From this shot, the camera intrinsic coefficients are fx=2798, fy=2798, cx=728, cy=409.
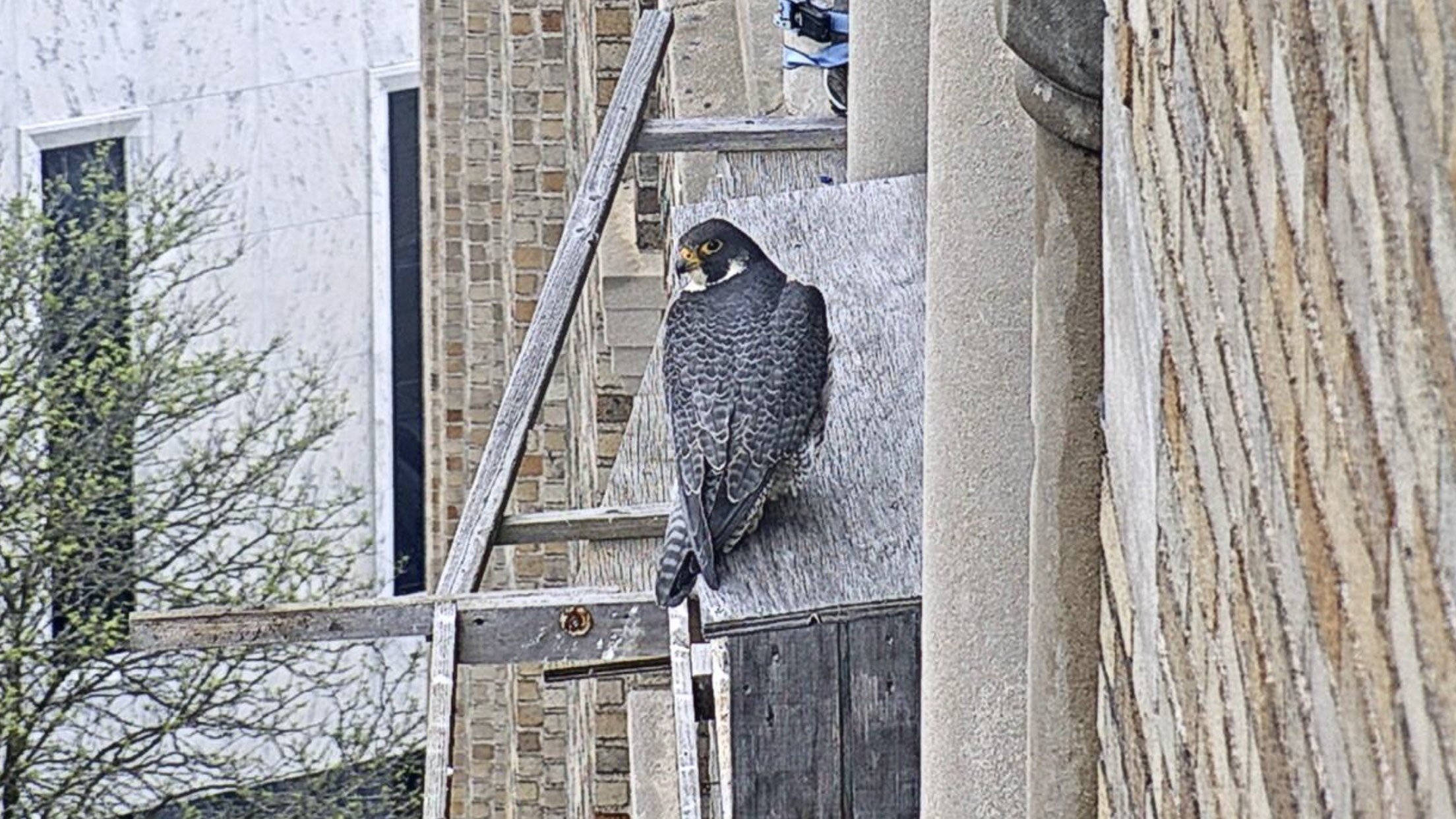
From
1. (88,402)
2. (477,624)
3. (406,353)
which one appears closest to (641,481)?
(477,624)

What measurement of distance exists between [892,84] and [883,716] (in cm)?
145

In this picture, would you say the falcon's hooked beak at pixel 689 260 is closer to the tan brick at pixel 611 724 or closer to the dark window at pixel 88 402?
the tan brick at pixel 611 724

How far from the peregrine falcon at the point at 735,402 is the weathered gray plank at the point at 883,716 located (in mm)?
237

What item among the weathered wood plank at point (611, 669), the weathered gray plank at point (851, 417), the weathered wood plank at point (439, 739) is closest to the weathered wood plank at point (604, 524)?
the weathered gray plank at point (851, 417)

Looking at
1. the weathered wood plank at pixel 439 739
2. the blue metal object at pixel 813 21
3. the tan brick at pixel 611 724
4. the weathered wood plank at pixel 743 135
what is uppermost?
the blue metal object at pixel 813 21

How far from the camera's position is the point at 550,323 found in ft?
17.1

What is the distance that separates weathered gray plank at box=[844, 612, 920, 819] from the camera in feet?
11.7

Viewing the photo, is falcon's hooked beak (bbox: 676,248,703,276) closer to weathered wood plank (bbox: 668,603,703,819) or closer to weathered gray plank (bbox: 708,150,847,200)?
weathered wood plank (bbox: 668,603,703,819)

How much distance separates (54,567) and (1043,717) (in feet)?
36.8

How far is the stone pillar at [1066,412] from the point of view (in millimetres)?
2172

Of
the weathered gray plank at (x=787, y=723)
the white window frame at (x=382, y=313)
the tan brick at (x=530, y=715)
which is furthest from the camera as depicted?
the white window frame at (x=382, y=313)

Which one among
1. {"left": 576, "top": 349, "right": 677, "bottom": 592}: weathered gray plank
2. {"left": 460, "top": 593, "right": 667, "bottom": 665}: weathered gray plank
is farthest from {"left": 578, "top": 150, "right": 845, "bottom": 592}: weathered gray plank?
{"left": 460, "top": 593, "right": 667, "bottom": 665}: weathered gray plank

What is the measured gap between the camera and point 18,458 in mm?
12969

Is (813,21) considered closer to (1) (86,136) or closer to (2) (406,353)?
(1) (86,136)
